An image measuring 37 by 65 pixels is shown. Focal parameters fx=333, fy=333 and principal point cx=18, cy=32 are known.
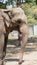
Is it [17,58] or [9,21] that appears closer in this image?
[9,21]

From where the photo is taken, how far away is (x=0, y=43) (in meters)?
7.33

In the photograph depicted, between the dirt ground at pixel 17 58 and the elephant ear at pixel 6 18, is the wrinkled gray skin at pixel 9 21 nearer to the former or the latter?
the elephant ear at pixel 6 18

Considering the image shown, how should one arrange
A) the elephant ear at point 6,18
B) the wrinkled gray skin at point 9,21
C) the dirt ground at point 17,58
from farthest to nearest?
the dirt ground at point 17,58
the elephant ear at point 6,18
the wrinkled gray skin at point 9,21

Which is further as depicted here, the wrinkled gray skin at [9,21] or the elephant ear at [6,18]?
the elephant ear at [6,18]

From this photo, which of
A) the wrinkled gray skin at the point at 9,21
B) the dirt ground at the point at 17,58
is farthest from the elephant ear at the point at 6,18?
the dirt ground at the point at 17,58

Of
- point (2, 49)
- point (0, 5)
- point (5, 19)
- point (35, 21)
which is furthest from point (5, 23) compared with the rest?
point (35, 21)

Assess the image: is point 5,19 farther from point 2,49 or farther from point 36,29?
point 36,29

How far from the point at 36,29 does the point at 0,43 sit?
2921cm

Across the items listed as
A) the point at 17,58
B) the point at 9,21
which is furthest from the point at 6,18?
the point at 17,58

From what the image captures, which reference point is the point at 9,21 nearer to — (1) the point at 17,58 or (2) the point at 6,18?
(2) the point at 6,18

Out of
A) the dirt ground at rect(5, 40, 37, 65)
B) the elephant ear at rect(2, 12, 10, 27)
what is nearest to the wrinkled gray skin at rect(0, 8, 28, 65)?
the elephant ear at rect(2, 12, 10, 27)

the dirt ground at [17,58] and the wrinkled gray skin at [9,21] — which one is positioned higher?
the wrinkled gray skin at [9,21]

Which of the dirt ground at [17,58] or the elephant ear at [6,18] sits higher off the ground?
the elephant ear at [6,18]

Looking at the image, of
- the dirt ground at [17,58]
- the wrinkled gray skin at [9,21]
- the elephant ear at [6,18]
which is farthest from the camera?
the dirt ground at [17,58]
